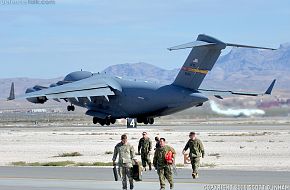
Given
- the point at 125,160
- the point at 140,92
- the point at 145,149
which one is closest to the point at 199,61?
the point at 140,92

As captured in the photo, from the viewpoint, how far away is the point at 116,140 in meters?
58.6

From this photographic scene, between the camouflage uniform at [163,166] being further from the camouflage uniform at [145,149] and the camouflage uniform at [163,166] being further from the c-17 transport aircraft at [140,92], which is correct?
the c-17 transport aircraft at [140,92]

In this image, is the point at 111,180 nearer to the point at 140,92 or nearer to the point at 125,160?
A: the point at 125,160

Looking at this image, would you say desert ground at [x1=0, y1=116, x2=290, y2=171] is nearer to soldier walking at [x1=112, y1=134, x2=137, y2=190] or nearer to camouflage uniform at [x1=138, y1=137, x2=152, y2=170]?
camouflage uniform at [x1=138, y1=137, x2=152, y2=170]

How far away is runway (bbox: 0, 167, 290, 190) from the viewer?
24328 mm

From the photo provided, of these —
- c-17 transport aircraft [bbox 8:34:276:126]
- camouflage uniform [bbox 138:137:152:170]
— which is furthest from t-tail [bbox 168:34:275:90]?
camouflage uniform [bbox 138:137:152:170]

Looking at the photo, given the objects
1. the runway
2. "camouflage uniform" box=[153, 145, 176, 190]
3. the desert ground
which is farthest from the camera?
the desert ground

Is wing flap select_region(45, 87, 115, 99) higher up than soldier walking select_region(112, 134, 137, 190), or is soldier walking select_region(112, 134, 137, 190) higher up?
wing flap select_region(45, 87, 115, 99)

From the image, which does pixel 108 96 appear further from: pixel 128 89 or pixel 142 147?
pixel 142 147

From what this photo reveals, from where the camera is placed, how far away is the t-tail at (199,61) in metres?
72.1

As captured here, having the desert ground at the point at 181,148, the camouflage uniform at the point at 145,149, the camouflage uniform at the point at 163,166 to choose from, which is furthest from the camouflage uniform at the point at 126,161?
the desert ground at the point at 181,148

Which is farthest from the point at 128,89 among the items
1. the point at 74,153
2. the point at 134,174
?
the point at 134,174

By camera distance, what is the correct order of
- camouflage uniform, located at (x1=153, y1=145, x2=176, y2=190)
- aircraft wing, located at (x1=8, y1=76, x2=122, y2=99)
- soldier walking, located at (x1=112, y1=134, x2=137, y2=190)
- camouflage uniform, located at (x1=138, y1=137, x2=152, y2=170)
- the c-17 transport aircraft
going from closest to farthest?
camouflage uniform, located at (x1=153, y1=145, x2=176, y2=190) → soldier walking, located at (x1=112, y1=134, x2=137, y2=190) → camouflage uniform, located at (x1=138, y1=137, x2=152, y2=170) → the c-17 transport aircraft → aircraft wing, located at (x1=8, y1=76, x2=122, y2=99)

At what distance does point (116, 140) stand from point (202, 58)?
60.1 feet
